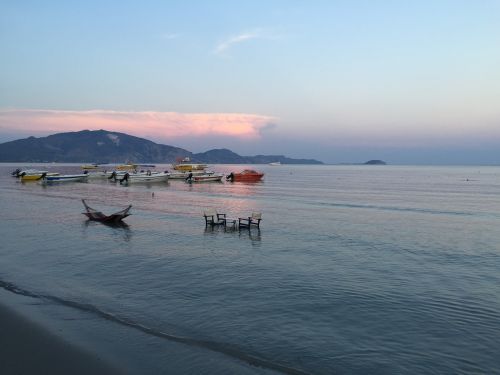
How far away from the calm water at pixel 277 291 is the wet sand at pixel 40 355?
0.96 meters

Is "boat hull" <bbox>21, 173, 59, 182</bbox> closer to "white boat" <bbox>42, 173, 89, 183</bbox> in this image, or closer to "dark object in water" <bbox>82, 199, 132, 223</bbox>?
"white boat" <bbox>42, 173, 89, 183</bbox>

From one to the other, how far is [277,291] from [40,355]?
9.05 meters

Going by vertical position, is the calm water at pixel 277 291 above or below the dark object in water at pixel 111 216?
below

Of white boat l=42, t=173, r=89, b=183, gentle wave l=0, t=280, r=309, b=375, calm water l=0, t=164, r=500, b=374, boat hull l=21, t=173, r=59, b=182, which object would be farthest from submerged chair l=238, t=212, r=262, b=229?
boat hull l=21, t=173, r=59, b=182

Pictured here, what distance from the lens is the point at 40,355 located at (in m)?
10.3

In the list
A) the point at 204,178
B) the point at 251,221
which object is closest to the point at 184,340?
the point at 251,221

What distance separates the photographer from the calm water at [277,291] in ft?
37.0

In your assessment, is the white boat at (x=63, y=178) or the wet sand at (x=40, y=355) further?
the white boat at (x=63, y=178)

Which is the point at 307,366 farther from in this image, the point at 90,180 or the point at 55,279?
the point at 90,180

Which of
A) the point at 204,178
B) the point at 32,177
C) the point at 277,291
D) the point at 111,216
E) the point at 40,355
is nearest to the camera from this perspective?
the point at 40,355

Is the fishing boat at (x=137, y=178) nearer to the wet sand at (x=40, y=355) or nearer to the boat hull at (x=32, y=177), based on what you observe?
the boat hull at (x=32, y=177)

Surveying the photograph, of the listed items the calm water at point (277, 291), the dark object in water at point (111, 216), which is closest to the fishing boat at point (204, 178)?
the dark object in water at point (111, 216)

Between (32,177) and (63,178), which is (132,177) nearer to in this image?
(63,178)

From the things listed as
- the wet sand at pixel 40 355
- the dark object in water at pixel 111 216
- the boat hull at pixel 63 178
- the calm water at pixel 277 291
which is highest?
the boat hull at pixel 63 178
